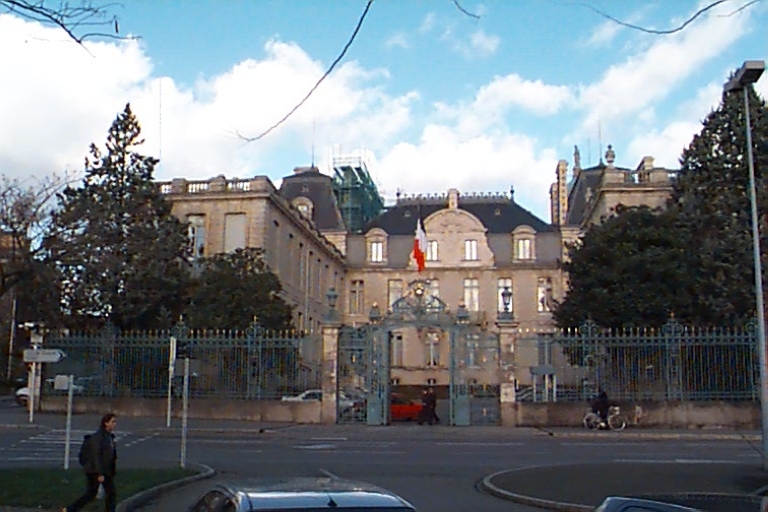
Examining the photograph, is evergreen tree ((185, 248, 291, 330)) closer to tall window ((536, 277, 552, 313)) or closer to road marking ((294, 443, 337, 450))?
road marking ((294, 443, 337, 450))

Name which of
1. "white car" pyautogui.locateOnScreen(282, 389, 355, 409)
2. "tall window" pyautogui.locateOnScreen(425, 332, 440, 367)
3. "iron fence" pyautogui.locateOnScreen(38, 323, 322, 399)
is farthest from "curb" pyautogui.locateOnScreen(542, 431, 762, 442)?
"tall window" pyautogui.locateOnScreen(425, 332, 440, 367)

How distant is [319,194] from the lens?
231 feet

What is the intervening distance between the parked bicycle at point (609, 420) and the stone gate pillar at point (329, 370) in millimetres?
8177

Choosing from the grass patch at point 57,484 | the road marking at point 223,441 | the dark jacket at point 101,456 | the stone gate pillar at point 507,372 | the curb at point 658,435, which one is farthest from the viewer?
the stone gate pillar at point 507,372

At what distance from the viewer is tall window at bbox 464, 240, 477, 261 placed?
68.3 m

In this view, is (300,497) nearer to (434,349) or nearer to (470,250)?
(434,349)

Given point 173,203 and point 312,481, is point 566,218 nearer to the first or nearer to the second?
point 173,203

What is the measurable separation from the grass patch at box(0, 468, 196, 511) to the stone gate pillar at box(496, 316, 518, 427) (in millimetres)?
14963

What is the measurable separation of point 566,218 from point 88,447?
64245 millimetres

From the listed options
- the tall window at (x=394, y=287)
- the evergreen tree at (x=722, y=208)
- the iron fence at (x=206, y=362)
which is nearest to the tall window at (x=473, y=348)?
the iron fence at (x=206, y=362)

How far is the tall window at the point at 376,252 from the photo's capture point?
70.0 m

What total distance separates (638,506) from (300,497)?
1.90m

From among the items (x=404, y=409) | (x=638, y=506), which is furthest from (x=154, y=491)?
(x=404, y=409)

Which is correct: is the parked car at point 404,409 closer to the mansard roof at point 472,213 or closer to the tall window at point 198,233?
the tall window at point 198,233
